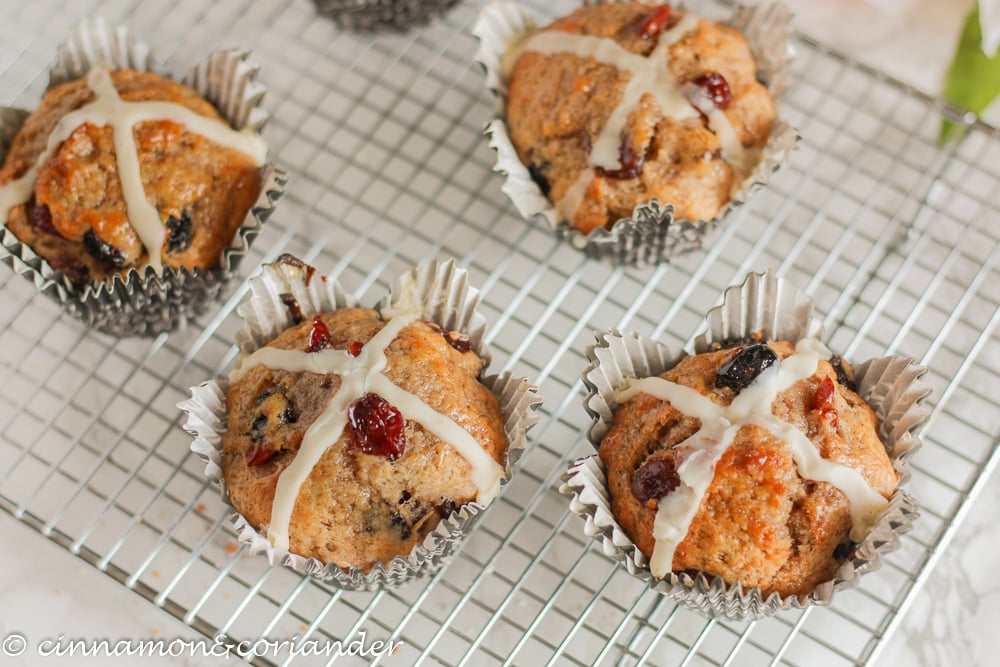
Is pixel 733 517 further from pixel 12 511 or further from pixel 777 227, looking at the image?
pixel 12 511

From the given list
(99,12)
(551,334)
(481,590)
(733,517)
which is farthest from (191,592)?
(99,12)

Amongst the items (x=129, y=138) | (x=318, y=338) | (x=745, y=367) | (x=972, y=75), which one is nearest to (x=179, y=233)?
(x=129, y=138)

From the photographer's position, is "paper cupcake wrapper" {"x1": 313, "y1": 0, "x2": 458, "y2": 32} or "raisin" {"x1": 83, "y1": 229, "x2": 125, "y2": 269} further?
"paper cupcake wrapper" {"x1": 313, "y1": 0, "x2": 458, "y2": 32}

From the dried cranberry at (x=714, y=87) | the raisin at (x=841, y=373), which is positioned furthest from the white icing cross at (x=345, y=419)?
the dried cranberry at (x=714, y=87)

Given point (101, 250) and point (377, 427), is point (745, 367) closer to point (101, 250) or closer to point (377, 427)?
point (377, 427)

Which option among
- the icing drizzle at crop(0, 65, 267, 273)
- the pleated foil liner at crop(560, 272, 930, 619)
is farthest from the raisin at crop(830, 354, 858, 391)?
the icing drizzle at crop(0, 65, 267, 273)

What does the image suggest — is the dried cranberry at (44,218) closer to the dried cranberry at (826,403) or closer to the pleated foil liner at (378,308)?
the pleated foil liner at (378,308)

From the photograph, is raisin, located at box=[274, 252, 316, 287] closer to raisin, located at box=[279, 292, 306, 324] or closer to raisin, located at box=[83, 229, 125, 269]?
raisin, located at box=[279, 292, 306, 324]
